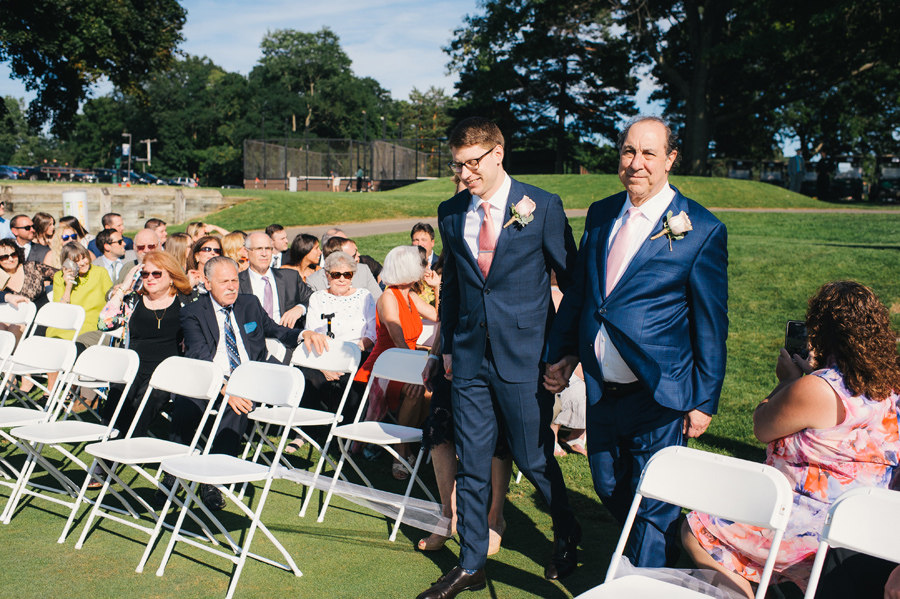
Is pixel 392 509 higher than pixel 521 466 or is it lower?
lower

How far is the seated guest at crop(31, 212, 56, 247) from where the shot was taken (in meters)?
9.23

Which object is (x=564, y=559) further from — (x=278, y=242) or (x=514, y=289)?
(x=278, y=242)

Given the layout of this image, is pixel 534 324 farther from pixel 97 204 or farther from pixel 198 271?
pixel 97 204

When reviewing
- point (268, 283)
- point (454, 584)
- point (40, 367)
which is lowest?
point (454, 584)

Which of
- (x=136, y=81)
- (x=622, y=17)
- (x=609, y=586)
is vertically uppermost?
(x=622, y=17)

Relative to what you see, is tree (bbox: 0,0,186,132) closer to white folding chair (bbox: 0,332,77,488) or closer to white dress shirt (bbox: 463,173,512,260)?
white folding chair (bbox: 0,332,77,488)

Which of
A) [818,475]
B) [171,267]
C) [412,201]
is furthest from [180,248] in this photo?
[412,201]

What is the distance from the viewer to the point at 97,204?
60.8ft

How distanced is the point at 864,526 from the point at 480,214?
1.98m

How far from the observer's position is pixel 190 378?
4.42 meters

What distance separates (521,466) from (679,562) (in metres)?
1.17

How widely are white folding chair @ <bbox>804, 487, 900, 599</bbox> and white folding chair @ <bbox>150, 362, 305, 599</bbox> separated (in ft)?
8.12

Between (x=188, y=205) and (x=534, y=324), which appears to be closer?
(x=534, y=324)

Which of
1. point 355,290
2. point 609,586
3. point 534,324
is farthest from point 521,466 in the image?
point 355,290
